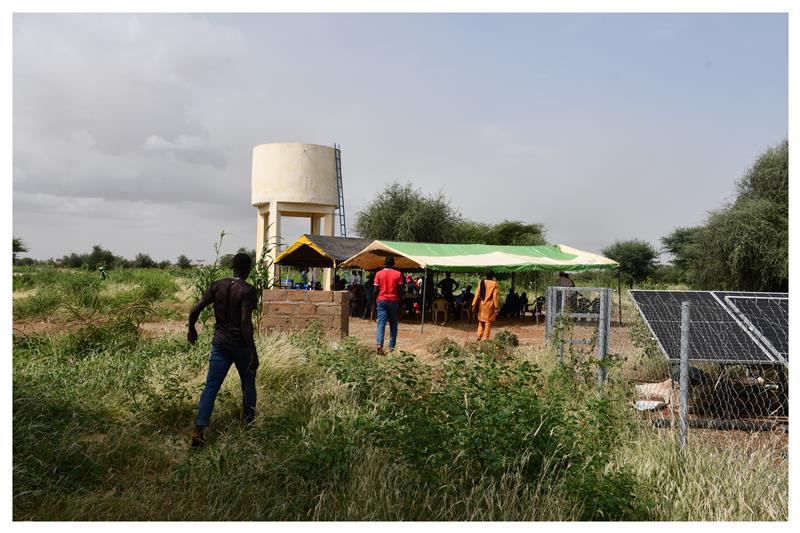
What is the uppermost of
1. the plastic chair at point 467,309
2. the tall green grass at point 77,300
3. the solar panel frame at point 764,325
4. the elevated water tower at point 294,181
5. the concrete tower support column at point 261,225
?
the elevated water tower at point 294,181

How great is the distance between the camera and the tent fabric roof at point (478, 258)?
17078mm

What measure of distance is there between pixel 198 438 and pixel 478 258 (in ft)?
43.4

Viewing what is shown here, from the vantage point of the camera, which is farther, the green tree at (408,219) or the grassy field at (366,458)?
the green tree at (408,219)

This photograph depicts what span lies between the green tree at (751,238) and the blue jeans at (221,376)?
26023 mm

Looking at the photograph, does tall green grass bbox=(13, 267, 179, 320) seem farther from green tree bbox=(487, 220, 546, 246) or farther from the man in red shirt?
green tree bbox=(487, 220, 546, 246)

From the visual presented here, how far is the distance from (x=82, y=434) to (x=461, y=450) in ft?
11.1

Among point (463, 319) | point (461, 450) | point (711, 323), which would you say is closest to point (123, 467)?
point (461, 450)

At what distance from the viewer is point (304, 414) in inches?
237

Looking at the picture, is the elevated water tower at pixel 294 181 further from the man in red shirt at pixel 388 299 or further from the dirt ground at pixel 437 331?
the man in red shirt at pixel 388 299

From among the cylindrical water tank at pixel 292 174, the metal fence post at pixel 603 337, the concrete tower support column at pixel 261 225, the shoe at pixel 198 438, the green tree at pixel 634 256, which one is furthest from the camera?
the green tree at pixel 634 256

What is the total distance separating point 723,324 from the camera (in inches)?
282

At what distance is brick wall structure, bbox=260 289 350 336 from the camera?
423 inches

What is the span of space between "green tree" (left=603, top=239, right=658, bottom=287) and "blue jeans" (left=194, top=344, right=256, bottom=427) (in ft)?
176

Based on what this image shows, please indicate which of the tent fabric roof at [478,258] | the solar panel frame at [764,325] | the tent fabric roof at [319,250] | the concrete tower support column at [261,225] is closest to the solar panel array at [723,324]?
the solar panel frame at [764,325]
